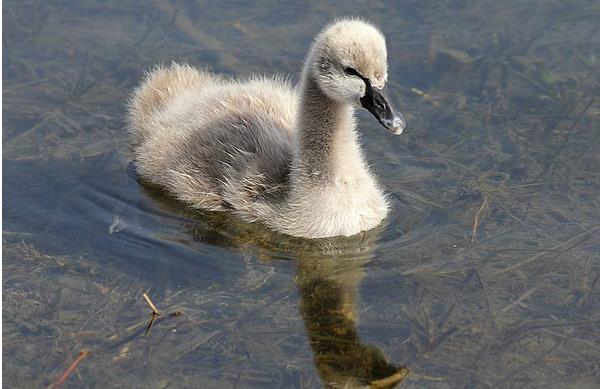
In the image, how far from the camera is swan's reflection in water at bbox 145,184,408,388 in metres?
6.14

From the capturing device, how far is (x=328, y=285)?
694cm

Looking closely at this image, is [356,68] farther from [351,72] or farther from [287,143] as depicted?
[287,143]

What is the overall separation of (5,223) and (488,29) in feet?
13.4

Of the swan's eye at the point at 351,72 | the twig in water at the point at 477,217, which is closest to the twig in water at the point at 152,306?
the swan's eye at the point at 351,72

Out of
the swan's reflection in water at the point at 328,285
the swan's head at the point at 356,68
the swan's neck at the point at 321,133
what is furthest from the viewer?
the swan's neck at the point at 321,133

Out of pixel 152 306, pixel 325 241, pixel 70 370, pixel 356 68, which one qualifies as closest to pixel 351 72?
pixel 356 68

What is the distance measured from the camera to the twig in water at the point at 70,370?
6.07 m

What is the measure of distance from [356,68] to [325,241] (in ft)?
3.60

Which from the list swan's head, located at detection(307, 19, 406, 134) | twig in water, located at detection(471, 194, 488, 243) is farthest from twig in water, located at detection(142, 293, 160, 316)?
twig in water, located at detection(471, 194, 488, 243)

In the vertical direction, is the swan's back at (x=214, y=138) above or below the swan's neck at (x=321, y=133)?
below

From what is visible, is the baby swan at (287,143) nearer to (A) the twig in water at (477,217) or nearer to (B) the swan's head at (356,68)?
(B) the swan's head at (356,68)

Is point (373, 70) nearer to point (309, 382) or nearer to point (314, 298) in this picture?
point (314, 298)

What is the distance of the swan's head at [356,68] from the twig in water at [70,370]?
2.08 metres

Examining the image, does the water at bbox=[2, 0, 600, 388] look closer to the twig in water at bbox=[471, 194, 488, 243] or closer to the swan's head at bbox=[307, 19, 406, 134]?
the twig in water at bbox=[471, 194, 488, 243]
